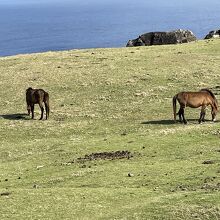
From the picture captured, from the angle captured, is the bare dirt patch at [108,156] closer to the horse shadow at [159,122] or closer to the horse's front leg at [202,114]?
the horse shadow at [159,122]

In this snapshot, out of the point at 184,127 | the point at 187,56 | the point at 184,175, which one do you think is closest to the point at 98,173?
the point at 184,175

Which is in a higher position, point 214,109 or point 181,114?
point 214,109

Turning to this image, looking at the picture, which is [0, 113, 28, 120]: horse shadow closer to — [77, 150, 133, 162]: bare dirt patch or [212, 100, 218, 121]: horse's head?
[77, 150, 133, 162]: bare dirt patch

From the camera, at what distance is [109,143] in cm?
2656

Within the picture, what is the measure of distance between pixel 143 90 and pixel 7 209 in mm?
24008

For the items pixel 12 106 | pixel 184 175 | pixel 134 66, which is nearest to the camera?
pixel 184 175

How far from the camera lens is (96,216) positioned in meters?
15.9

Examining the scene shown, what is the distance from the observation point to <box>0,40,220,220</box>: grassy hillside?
16875 millimetres

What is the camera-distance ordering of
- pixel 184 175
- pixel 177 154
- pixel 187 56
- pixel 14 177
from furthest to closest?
pixel 187 56 → pixel 177 154 → pixel 14 177 → pixel 184 175

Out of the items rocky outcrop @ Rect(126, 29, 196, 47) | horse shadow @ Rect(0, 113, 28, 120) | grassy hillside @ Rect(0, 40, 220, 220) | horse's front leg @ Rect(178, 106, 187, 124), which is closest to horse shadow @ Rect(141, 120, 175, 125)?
grassy hillside @ Rect(0, 40, 220, 220)

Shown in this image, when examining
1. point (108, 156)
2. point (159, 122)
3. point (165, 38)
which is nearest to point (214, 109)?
point (159, 122)

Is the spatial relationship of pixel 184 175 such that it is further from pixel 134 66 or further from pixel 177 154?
pixel 134 66

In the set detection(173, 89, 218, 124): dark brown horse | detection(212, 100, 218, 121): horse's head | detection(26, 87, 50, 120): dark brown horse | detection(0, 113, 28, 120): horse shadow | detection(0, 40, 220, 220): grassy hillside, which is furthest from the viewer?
detection(0, 113, 28, 120): horse shadow

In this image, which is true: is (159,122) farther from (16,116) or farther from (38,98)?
(16,116)
